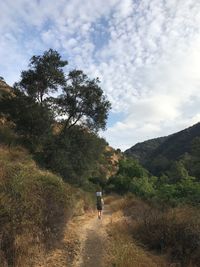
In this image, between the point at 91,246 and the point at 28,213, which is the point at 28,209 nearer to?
the point at 28,213

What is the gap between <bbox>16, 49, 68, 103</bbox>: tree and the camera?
3322 cm

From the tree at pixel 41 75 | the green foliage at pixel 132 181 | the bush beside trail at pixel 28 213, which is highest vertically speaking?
the tree at pixel 41 75

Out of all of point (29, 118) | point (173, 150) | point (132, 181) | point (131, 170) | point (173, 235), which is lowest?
point (173, 235)

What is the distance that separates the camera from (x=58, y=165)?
3027 centimetres

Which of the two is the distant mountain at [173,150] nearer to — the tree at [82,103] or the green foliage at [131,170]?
the green foliage at [131,170]

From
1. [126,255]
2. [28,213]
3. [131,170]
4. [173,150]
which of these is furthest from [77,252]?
[173,150]

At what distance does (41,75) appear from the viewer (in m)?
33.3

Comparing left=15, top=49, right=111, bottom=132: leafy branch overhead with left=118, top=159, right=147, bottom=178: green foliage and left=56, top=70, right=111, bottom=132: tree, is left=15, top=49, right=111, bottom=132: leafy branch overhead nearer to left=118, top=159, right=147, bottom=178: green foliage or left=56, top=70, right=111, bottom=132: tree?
left=56, top=70, right=111, bottom=132: tree

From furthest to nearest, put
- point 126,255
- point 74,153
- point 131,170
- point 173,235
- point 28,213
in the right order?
point 131,170 → point 74,153 → point 173,235 → point 126,255 → point 28,213

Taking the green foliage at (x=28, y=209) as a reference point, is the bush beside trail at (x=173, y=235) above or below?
below

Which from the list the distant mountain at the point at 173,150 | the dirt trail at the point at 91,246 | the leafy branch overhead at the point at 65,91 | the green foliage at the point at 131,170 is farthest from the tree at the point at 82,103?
the distant mountain at the point at 173,150

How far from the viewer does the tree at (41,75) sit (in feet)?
109

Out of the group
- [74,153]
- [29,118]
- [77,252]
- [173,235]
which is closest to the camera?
[77,252]

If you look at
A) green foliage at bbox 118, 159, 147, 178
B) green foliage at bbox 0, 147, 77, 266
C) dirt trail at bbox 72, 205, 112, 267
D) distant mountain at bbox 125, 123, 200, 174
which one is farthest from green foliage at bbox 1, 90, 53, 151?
distant mountain at bbox 125, 123, 200, 174
